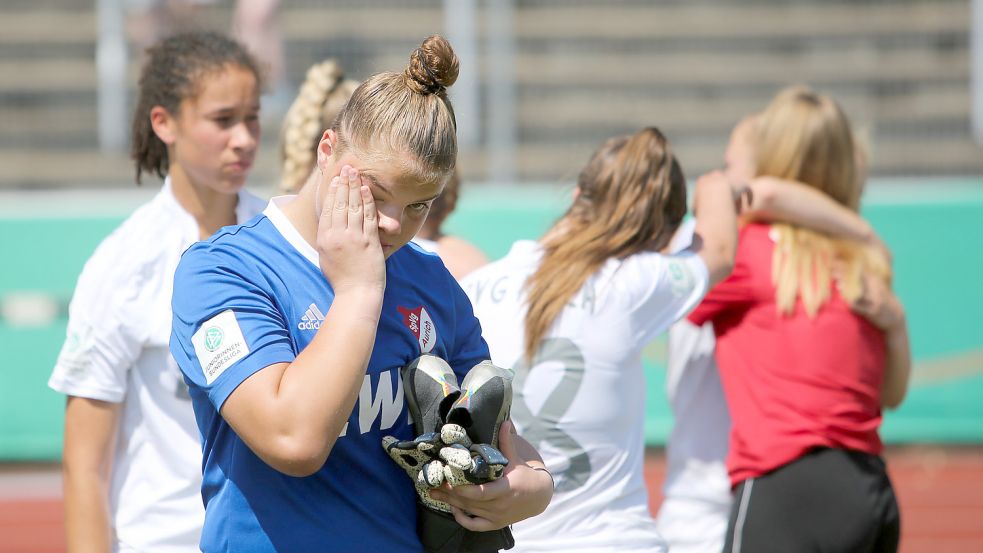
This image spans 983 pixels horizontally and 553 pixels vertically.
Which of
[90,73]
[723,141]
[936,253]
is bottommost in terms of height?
[936,253]

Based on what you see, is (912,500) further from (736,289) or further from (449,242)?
(449,242)

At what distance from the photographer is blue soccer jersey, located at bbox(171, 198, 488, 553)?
167cm

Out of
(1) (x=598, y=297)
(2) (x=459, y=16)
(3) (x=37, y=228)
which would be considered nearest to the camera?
(1) (x=598, y=297)

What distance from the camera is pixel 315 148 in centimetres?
309

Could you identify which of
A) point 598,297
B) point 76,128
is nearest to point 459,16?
point 76,128

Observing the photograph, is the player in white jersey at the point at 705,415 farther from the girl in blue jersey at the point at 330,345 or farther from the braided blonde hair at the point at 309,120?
the girl in blue jersey at the point at 330,345

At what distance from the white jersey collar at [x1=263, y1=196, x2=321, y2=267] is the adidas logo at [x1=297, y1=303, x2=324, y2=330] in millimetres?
69

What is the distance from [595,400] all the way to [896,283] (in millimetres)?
4926

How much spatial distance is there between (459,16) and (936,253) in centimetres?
344

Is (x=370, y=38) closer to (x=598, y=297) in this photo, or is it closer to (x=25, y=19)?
(x=25, y=19)

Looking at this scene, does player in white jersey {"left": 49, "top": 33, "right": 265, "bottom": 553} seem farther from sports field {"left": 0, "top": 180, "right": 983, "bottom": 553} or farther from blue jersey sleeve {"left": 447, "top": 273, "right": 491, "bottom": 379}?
sports field {"left": 0, "top": 180, "right": 983, "bottom": 553}

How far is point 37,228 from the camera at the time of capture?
6926mm

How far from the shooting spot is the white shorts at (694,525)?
10.4ft

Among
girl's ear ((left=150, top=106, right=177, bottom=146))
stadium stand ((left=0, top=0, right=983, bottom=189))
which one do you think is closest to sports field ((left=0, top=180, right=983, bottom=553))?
stadium stand ((left=0, top=0, right=983, bottom=189))
